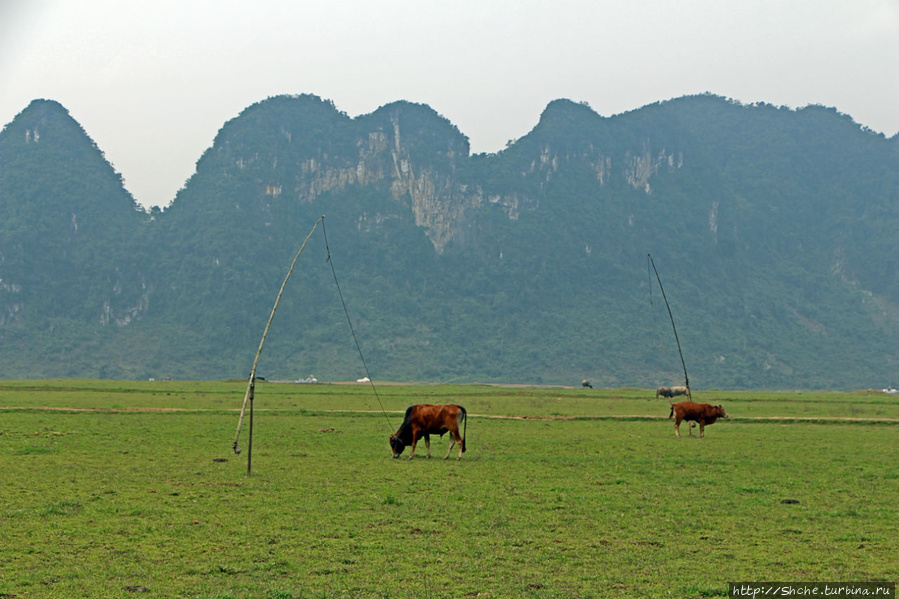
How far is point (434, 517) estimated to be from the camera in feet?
55.7

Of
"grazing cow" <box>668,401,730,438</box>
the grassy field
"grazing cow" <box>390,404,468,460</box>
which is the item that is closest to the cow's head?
"grazing cow" <box>390,404,468,460</box>

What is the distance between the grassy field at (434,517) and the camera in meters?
12.7

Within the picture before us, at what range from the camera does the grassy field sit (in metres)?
12.7

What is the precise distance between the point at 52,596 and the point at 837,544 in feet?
38.2

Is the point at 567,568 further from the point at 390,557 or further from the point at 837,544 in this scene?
the point at 837,544

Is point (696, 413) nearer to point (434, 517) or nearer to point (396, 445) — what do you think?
point (396, 445)

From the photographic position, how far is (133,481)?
21.0m

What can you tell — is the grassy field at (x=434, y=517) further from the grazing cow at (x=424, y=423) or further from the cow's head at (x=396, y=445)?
the grazing cow at (x=424, y=423)

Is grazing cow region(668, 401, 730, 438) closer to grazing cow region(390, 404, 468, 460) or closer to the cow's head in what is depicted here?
grazing cow region(390, 404, 468, 460)

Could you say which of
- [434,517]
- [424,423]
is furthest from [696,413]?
[434,517]

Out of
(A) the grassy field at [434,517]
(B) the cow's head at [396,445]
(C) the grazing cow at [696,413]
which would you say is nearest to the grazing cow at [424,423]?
(B) the cow's head at [396,445]

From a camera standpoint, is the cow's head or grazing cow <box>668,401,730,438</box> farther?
grazing cow <box>668,401,730,438</box>

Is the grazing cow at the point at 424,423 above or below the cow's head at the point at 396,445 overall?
above

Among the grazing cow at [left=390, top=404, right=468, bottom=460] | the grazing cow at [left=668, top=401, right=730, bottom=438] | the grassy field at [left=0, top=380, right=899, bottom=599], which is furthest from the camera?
the grazing cow at [left=668, top=401, right=730, bottom=438]
